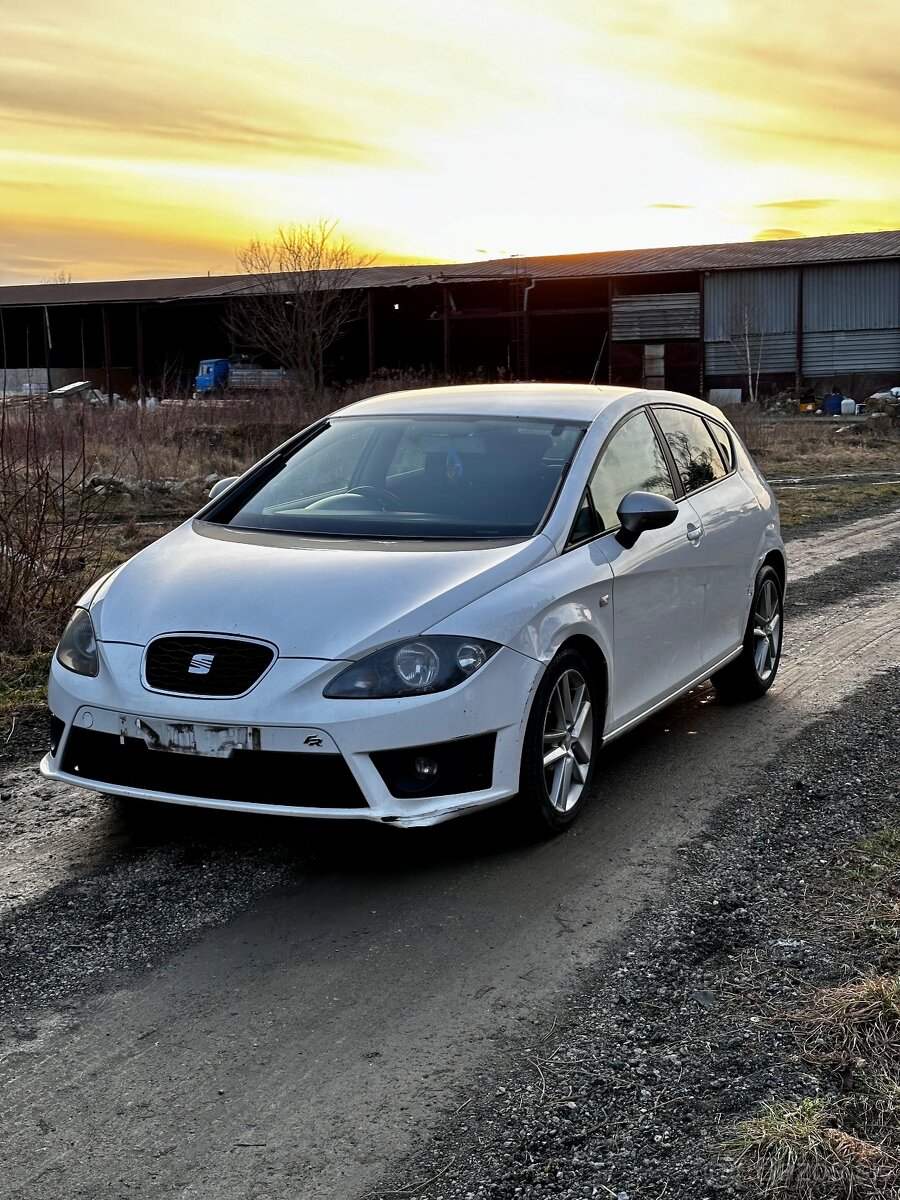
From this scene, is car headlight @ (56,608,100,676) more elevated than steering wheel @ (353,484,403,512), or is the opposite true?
steering wheel @ (353,484,403,512)

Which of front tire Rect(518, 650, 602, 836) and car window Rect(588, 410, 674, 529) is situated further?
car window Rect(588, 410, 674, 529)

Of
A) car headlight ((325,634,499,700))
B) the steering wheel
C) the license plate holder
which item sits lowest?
the license plate holder

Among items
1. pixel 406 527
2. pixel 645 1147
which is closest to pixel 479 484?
pixel 406 527

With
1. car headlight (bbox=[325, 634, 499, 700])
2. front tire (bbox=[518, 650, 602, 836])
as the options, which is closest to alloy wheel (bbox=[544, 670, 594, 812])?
front tire (bbox=[518, 650, 602, 836])

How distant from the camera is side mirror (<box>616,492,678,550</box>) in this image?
5129 millimetres

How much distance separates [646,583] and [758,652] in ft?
5.71

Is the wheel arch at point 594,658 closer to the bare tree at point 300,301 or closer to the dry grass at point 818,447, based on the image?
the dry grass at point 818,447

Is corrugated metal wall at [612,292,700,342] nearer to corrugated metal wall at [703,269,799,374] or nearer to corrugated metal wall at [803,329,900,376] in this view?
corrugated metal wall at [703,269,799,374]

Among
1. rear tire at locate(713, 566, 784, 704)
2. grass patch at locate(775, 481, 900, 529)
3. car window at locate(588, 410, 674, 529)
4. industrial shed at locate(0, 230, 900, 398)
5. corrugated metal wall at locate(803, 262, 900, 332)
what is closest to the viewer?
car window at locate(588, 410, 674, 529)

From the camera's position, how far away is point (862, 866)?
4.43 m

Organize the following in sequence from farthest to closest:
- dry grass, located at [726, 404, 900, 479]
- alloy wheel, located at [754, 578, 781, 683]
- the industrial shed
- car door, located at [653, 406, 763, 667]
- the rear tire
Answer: the industrial shed
dry grass, located at [726, 404, 900, 479]
alloy wheel, located at [754, 578, 781, 683]
the rear tire
car door, located at [653, 406, 763, 667]

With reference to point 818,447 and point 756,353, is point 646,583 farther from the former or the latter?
point 756,353

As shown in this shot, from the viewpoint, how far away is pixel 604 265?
4341 centimetres

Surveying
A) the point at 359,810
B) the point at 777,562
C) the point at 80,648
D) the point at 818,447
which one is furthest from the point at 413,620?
the point at 818,447
